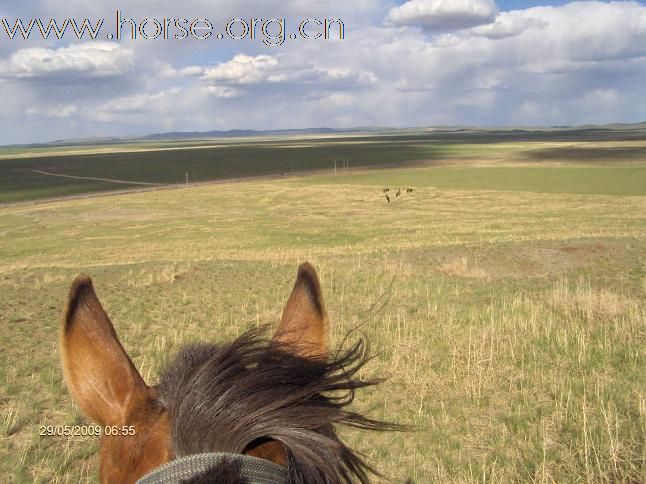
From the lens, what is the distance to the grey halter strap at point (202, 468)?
3.80 feet

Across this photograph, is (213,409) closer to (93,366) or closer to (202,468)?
(202,468)

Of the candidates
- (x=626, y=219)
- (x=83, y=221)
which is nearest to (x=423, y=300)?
(x=626, y=219)

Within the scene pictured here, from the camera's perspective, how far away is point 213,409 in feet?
4.12

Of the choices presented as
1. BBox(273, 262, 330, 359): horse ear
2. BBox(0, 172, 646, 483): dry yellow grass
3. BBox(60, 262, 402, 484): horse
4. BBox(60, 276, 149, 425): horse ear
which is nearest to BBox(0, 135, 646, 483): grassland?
BBox(0, 172, 646, 483): dry yellow grass

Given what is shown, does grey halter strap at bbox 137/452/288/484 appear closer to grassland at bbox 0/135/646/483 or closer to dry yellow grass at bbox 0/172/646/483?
dry yellow grass at bbox 0/172/646/483

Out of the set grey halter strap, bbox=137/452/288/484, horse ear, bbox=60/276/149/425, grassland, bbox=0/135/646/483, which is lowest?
grassland, bbox=0/135/646/483

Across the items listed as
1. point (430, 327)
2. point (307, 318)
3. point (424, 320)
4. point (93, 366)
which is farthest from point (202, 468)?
point (424, 320)

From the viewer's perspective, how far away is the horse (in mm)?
1239

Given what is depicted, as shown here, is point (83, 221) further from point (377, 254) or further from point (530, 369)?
point (530, 369)

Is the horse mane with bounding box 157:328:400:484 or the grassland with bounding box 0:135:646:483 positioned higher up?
the horse mane with bounding box 157:328:400:484

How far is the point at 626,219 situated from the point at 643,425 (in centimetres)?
2728

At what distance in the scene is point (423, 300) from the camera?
11.4 m

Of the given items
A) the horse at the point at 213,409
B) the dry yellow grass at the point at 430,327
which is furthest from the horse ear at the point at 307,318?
the dry yellow grass at the point at 430,327

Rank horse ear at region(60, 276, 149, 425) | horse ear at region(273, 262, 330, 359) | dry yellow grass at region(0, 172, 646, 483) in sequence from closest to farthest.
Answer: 1. horse ear at region(60, 276, 149, 425)
2. horse ear at region(273, 262, 330, 359)
3. dry yellow grass at region(0, 172, 646, 483)
